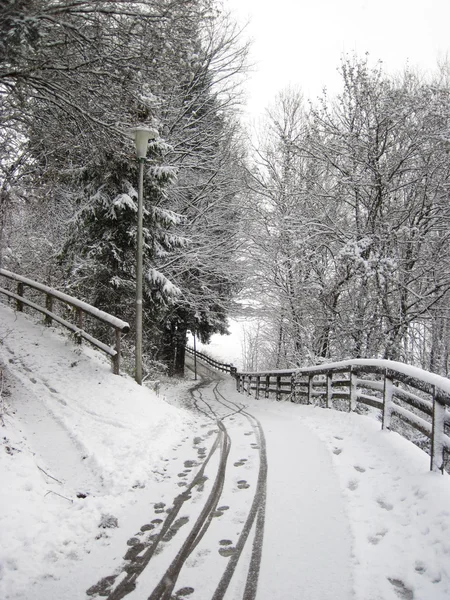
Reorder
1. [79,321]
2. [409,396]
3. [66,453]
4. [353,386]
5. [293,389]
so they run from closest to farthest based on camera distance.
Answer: [409,396]
[66,453]
[353,386]
[79,321]
[293,389]

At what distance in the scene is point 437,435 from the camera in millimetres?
4203

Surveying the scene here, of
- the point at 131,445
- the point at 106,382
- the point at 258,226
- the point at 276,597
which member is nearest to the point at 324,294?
the point at 258,226

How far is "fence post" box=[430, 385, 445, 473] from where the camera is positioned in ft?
13.5

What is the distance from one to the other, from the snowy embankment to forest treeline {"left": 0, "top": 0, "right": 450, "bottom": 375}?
165 inches

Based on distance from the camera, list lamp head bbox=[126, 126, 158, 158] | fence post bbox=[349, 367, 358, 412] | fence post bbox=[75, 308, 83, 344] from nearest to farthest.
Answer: lamp head bbox=[126, 126, 158, 158], fence post bbox=[349, 367, 358, 412], fence post bbox=[75, 308, 83, 344]

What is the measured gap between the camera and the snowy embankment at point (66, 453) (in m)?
3.74

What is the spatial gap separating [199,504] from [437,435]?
2636 mm

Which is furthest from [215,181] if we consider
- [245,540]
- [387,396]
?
[245,540]

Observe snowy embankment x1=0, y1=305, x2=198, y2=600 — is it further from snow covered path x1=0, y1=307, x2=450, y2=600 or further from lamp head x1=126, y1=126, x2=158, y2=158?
lamp head x1=126, y1=126, x2=158, y2=158

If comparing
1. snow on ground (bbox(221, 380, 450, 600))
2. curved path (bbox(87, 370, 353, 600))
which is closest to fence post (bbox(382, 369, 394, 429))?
snow on ground (bbox(221, 380, 450, 600))

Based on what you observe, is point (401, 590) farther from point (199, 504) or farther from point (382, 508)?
point (199, 504)

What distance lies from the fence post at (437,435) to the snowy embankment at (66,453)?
314 centimetres

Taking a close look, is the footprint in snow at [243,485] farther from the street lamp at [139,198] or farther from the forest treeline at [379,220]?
the forest treeline at [379,220]

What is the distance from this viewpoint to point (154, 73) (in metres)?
5.67
